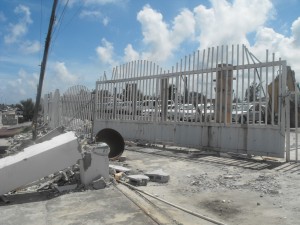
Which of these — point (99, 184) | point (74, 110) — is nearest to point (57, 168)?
point (99, 184)

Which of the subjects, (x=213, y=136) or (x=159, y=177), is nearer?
(x=159, y=177)

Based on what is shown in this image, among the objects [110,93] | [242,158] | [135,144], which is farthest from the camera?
[110,93]

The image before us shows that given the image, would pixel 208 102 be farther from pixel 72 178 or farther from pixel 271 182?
pixel 72 178

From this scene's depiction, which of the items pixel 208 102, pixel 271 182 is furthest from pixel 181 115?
pixel 271 182

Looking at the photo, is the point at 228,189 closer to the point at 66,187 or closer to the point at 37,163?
the point at 66,187

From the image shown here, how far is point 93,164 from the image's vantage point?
246 inches

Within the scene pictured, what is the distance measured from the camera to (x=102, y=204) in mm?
5207

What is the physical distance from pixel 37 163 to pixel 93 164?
3.22ft

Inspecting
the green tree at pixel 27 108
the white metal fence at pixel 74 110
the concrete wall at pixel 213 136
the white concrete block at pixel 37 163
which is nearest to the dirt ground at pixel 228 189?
the concrete wall at pixel 213 136

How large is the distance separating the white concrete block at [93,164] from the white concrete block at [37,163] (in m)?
0.19

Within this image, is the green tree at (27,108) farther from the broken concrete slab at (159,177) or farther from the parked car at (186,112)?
the broken concrete slab at (159,177)

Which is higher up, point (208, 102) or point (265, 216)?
point (208, 102)

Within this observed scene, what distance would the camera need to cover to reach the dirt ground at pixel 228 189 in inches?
188

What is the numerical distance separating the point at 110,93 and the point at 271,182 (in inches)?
371
